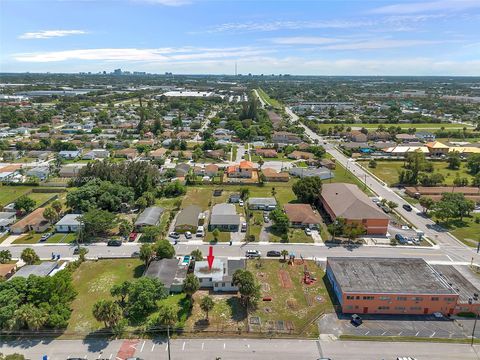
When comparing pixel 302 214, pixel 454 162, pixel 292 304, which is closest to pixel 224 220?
pixel 302 214

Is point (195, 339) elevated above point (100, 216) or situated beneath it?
situated beneath

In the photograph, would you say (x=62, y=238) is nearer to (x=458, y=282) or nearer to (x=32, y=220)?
(x=32, y=220)

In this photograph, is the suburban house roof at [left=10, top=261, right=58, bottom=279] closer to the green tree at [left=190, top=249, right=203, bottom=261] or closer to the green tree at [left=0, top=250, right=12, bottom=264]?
the green tree at [left=0, top=250, right=12, bottom=264]

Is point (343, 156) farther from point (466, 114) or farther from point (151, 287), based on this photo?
point (466, 114)

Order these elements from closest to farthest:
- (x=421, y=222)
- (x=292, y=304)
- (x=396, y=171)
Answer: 1. (x=292, y=304)
2. (x=421, y=222)
3. (x=396, y=171)

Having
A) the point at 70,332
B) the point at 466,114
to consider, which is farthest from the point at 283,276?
the point at 466,114

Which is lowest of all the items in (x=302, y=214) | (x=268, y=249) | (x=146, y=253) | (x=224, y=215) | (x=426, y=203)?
(x=268, y=249)

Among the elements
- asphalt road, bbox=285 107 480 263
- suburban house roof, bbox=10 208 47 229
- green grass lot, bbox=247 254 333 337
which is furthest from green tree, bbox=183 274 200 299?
asphalt road, bbox=285 107 480 263
